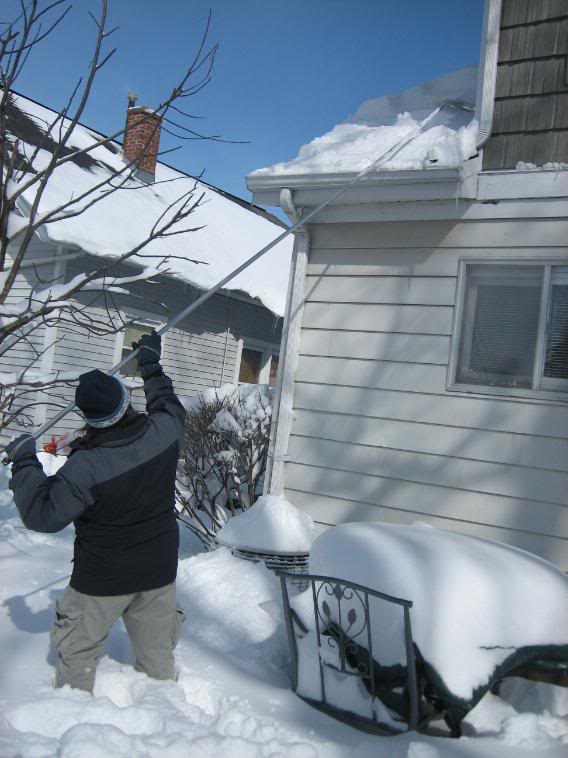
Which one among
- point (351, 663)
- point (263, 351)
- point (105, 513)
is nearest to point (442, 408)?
point (351, 663)

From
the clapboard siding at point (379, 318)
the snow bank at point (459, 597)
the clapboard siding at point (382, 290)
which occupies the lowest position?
the snow bank at point (459, 597)

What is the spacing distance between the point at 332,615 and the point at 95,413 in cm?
145

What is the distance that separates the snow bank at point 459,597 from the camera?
2727mm

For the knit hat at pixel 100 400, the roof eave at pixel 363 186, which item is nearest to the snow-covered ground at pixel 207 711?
the knit hat at pixel 100 400

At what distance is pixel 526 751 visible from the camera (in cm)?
266

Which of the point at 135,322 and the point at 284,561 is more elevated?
the point at 135,322

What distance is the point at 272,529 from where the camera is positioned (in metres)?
4.91

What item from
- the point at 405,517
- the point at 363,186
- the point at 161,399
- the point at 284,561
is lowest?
the point at 284,561

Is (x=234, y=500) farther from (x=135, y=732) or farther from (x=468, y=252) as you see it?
(x=135, y=732)

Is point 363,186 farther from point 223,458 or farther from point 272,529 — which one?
point 223,458

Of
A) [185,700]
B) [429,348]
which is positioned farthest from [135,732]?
[429,348]

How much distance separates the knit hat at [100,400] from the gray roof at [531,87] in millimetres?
3395

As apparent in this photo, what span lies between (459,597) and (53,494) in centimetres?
169

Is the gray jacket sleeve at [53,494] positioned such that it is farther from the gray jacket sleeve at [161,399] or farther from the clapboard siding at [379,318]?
the clapboard siding at [379,318]
